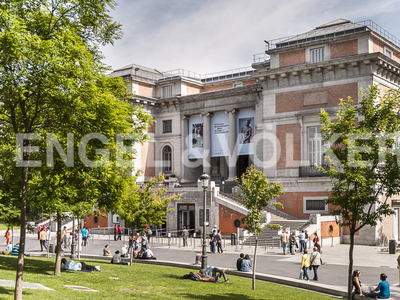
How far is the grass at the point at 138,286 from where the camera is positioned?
1261 cm

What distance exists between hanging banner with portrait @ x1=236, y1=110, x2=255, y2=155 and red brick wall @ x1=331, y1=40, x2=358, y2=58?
405 inches

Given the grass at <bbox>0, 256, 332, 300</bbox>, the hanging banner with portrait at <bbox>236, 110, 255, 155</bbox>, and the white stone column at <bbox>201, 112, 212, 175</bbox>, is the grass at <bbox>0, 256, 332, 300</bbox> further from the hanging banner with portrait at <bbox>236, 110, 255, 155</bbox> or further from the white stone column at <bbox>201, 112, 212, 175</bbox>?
the white stone column at <bbox>201, 112, 212, 175</bbox>

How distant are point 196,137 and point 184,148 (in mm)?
2052

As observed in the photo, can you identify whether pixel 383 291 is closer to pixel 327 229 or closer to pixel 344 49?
pixel 327 229

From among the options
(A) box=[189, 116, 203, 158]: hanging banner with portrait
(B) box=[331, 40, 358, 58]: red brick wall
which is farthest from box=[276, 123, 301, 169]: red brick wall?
(A) box=[189, 116, 203, 158]: hanging banner with portrait

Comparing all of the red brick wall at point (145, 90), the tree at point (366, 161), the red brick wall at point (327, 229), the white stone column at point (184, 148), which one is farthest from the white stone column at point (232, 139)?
the tree at point (366, 161)

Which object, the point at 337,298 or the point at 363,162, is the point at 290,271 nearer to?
the point at 337,298

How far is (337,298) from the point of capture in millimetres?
15000

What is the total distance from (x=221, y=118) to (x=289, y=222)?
15.8m

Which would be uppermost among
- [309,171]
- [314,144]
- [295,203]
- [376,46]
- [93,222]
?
[376,46]

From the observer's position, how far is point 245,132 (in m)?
43.8

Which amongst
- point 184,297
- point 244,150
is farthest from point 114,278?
point 244,150

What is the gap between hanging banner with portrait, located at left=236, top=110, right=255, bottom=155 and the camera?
43.1 metres

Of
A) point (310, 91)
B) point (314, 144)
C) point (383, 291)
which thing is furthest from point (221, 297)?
point (310, 91)
